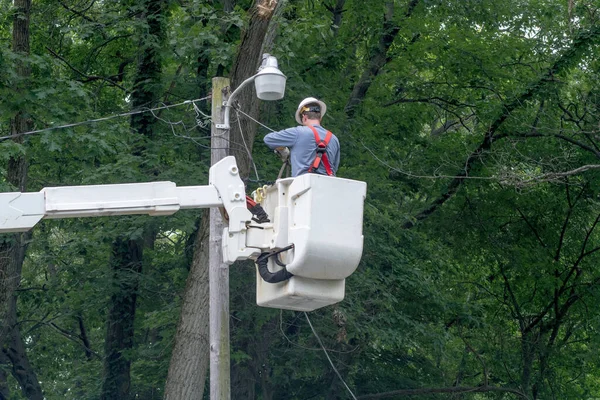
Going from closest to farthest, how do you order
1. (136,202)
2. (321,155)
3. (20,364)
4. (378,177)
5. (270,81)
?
(136,202) < (321,155) < (270,81) < (378,177) < (20,364)

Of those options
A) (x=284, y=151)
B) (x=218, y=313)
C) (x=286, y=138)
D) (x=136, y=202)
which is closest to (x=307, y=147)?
(x=286, y=138)

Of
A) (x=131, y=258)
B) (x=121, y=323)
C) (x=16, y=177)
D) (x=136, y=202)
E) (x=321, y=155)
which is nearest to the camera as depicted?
(x=136, y=202)

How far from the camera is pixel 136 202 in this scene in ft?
23.8

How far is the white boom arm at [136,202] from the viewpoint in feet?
23.0

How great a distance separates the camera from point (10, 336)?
57.8 feet

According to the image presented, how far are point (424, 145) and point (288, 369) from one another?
527 centimetres

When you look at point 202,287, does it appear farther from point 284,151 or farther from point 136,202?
point 136,202

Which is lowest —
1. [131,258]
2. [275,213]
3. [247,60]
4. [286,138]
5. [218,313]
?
[218,313]

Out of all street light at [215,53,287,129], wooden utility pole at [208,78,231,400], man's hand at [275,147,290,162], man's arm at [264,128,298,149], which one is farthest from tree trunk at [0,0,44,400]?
man's arm at [264,128,298,149]

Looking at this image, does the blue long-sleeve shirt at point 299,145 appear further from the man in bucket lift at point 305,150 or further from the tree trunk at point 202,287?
the tree trunk at point 202,287

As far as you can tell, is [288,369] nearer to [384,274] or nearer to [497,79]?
[384,274]

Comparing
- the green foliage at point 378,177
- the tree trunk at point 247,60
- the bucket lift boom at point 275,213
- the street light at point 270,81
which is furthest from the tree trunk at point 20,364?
the bucket lift boom at point 275,213

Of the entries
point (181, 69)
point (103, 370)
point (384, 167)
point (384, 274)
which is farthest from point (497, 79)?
point (103, 370)

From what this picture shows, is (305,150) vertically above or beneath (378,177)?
beneath
